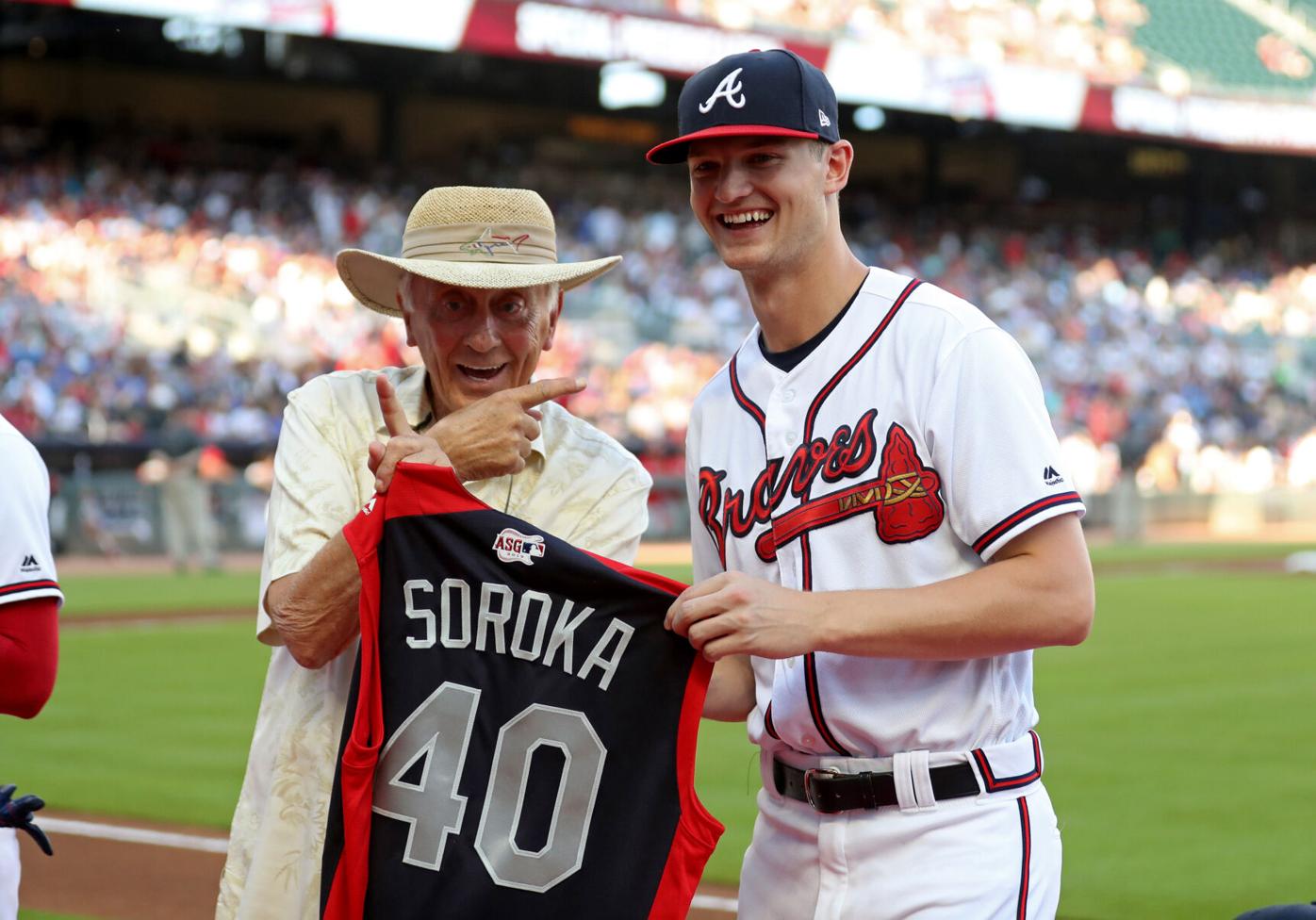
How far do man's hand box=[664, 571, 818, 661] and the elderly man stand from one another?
0.46m

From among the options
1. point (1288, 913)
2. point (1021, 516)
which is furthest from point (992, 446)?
point (1288, 913)

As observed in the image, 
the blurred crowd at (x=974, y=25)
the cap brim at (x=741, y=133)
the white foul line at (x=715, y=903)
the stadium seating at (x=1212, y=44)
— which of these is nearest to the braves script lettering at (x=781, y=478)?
the cap brim at (x=741, y=133)

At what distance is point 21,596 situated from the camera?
2.77 meters

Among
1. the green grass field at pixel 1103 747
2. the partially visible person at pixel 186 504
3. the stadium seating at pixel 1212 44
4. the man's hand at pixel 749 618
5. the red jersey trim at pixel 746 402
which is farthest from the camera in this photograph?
the stadium seating at pixel 1212 44

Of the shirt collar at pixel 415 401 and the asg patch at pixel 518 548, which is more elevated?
the shirt collar at pixel 415 401

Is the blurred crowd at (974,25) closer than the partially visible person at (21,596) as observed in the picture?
No

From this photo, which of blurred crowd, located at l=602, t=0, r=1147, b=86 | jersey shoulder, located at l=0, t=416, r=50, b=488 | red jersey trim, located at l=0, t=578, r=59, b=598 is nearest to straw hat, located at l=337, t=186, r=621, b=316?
jersey shoulder, located at l=0, t=416, r=50, b=488

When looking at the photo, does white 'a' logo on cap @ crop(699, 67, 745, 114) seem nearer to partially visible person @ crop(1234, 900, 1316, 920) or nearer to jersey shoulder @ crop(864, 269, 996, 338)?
jersey shoulder @ crop(864, 269, 996, 338)

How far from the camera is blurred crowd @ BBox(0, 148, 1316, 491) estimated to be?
20484 mm

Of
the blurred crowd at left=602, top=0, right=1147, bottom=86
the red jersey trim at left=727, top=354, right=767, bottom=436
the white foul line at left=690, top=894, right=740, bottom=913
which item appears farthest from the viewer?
the blurred crowd at left=602, top=0, right=1147, bottom=86

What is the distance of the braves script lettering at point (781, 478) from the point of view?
2639 mm

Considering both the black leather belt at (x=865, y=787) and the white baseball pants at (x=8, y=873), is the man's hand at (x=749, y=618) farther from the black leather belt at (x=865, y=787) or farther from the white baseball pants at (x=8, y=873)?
the white baseball pants at (x=8, y=873)

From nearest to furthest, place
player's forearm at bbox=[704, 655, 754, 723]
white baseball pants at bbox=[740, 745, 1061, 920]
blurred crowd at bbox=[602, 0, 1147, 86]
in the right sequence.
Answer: white baseball pants at bbox=[740, 745, 1061, 920] → player's forearm at bbox=[704, 655, 754, 723] → blurred crowd at bbox=[602, 0, 1147, 86]

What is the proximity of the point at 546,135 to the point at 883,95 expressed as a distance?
686 cm
